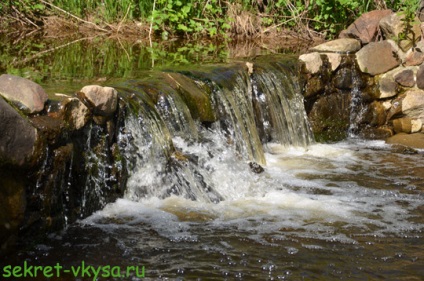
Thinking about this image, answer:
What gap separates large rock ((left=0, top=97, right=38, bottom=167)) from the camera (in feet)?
13.4

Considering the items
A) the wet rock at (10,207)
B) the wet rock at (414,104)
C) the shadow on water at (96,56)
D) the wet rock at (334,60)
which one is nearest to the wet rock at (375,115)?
the wet rock at (414,104)

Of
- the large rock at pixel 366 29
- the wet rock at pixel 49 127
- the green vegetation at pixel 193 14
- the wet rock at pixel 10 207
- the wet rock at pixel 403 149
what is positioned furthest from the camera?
the green vegetation at pixel 193 14

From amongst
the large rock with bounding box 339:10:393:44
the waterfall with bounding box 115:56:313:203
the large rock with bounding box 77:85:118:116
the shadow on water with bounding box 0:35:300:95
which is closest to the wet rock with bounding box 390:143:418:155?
the waterfall with bounding box 115:56:313:203

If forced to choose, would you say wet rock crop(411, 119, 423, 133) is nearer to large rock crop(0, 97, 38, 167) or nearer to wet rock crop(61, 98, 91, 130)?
wet rock crop(61, 98, 91, 130)

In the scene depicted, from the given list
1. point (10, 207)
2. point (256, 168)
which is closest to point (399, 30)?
point (256, 168)

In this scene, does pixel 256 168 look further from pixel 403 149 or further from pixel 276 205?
pixel 403 149

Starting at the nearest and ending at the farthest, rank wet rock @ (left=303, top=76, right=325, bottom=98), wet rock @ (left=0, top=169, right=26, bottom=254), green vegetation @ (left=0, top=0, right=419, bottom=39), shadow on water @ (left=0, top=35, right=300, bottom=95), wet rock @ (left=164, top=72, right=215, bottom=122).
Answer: wet rock @ (left=0, top=169, right=26, bottom=254) < wet rock @ (left=164, top=72, right=215, bottom=122) < shadow on water @ (left=0, top=35, right=300, bottom=95) < wet rock @ (left=303, top=76, right=325, bottom=98) < green vegetation @ (left=0, top=0, right=419, bottom=39)

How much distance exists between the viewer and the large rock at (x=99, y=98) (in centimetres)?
502

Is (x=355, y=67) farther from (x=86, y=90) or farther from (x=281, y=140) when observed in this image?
(x=86, y=90)

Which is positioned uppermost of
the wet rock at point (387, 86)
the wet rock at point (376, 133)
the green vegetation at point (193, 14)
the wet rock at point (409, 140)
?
the green vegetation at point (193, 14)

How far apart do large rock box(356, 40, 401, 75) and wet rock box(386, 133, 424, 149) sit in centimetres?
81

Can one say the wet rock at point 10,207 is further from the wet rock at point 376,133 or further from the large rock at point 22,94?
the wet rock at point 376,133

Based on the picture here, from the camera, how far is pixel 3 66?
7.40 metres

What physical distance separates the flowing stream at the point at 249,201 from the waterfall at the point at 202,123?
11 mm
